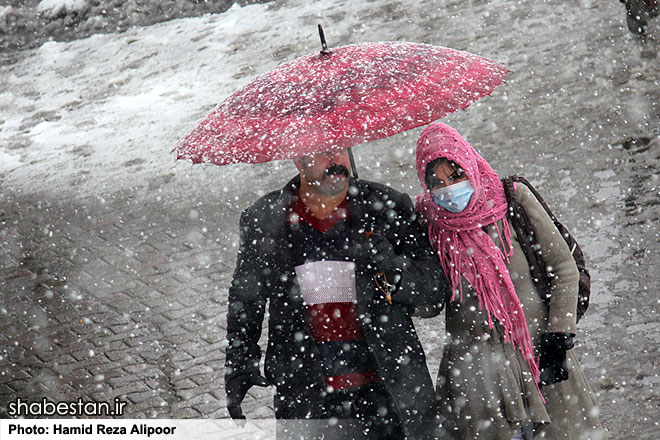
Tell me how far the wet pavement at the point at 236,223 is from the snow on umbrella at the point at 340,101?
248cm

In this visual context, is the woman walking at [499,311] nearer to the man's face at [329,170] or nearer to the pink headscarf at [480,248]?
the pink headscarf at [480,248]

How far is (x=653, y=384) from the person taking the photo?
4.52 m

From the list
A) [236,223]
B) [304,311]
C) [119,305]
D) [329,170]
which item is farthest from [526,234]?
[236,223]

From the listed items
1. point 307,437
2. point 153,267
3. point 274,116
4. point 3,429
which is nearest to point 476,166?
point 274,116

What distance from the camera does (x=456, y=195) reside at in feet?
9.80

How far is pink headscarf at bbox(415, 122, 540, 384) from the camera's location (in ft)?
9.93

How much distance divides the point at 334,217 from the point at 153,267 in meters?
4.13

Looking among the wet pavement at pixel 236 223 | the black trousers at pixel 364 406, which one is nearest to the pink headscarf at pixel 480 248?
the black trousers at pixel 364 406

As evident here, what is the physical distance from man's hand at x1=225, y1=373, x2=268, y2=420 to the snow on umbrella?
36.1 inches

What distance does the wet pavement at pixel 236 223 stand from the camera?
521 cm

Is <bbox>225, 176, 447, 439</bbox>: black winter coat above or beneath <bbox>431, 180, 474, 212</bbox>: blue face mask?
beneath

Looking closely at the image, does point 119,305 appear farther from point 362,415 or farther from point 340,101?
point 340,101

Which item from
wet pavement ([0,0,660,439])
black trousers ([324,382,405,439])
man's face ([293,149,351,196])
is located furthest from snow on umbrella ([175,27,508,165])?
wet pavement ([0,0,660,439])

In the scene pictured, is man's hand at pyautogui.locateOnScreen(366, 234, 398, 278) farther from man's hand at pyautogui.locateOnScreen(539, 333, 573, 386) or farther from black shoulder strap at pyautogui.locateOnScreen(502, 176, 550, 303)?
man's hand at pyautogui.locateOnScreen(539, 333, 573, 386)
